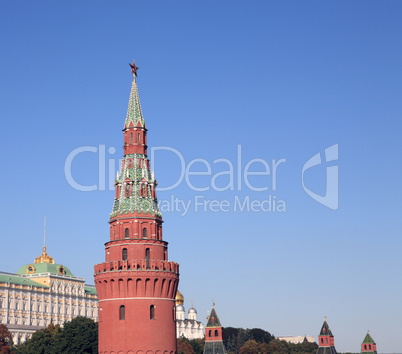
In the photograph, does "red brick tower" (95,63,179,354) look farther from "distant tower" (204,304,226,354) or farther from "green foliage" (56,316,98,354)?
"distant tower" (204,304,226,354)

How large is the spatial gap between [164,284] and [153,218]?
8.08 metres

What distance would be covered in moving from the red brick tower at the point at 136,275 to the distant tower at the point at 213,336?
6059 cm

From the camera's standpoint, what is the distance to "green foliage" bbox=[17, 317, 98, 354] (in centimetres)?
→ 14138

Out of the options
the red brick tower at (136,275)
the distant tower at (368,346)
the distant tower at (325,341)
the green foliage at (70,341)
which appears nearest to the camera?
Result: the red brick tower at (136,275)

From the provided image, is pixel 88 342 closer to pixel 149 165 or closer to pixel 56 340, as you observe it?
pixel 56 340

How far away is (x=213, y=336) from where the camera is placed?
154m

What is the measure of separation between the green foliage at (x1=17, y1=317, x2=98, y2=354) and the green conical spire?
185ft

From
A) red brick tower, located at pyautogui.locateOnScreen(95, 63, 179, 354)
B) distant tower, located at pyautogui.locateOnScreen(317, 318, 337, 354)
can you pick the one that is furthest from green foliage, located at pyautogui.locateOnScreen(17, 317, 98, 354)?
distant tower, located at pyautogui.locateOnScreen(317, 318, 337, 354)

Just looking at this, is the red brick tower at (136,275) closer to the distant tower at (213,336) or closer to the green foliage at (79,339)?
the green foliage at (79,339)

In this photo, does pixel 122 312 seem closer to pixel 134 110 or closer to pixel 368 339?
pixel 134 110

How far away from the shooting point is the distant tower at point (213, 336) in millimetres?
152375

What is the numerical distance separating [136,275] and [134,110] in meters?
21.7

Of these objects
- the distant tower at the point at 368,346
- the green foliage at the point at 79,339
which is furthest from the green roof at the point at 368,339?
the green foliage at the point at 79,339

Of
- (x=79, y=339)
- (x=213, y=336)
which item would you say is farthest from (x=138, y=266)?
(x=213, y=336)
